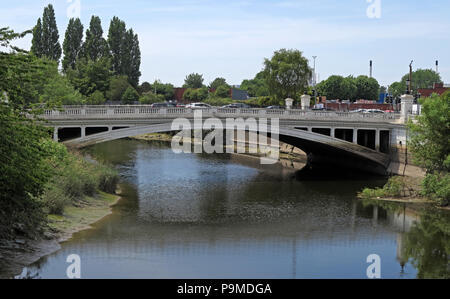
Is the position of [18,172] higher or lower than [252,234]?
higher

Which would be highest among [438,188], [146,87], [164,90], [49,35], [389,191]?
[49,35]

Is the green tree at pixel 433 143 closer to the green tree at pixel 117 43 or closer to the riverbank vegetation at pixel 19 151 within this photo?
the riverbank vegetation at pixel 19 151

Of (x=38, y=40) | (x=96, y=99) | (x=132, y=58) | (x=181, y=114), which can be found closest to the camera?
(x=181, y=114)

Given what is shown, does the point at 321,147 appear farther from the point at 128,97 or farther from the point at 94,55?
the point at 94,55

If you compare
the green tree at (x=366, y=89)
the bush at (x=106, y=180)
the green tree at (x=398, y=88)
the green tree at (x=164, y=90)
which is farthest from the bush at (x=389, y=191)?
the green tree at (x=398, y=88)

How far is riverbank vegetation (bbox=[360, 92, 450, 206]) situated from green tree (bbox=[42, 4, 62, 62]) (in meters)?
63.8

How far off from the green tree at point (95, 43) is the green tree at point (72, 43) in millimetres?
1137

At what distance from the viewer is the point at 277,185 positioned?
4806cm

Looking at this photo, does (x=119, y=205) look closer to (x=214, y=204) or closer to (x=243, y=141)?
(x=214, y=204)

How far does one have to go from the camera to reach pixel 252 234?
31031 mm

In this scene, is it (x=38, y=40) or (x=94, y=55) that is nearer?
(x=38, y=40)

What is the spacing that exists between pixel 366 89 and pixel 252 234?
94.8m

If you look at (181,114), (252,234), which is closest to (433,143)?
(252,234)
